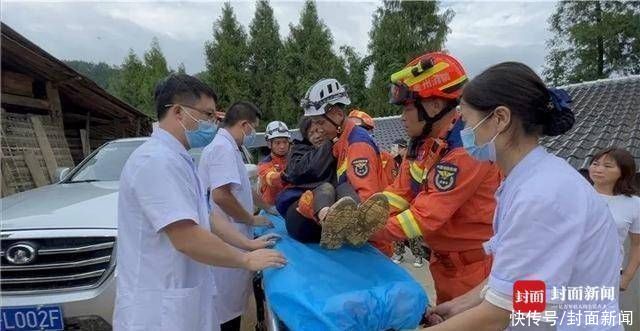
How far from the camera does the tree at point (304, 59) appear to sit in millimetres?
20953

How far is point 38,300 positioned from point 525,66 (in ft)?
10.2

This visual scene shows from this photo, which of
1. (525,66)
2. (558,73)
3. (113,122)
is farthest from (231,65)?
(525,66)

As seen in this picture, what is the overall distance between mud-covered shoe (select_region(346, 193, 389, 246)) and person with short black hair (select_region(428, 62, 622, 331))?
0.65 metres

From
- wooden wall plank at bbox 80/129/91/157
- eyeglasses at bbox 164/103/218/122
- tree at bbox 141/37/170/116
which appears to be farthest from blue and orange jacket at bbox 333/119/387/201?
tree at bbox 141/37/170/116

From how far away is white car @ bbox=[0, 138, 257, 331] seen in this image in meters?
2.83

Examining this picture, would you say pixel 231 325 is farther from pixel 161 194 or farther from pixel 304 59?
pixel 304 59

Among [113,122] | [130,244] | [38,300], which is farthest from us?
[113,122]

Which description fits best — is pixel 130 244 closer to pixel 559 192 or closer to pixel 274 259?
pixel 274 259

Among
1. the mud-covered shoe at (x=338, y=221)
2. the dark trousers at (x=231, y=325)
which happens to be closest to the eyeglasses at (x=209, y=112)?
the mud-covered shoe at (x=338, y=221)

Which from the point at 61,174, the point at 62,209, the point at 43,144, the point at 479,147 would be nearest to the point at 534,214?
the point at 479,147

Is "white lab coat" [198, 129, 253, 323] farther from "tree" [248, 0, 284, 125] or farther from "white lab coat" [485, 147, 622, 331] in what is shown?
"tree" [248, 0, 284, 125]

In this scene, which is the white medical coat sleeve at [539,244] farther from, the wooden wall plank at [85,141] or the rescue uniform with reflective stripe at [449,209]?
the wooden wall plank at [85,141]

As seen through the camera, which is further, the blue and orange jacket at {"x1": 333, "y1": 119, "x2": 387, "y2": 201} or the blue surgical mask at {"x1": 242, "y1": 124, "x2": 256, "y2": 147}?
the blue surgical mask at {"x1": 242, "y1": 124, "x2": 256, "y2": 147}

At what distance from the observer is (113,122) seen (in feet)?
39.9
